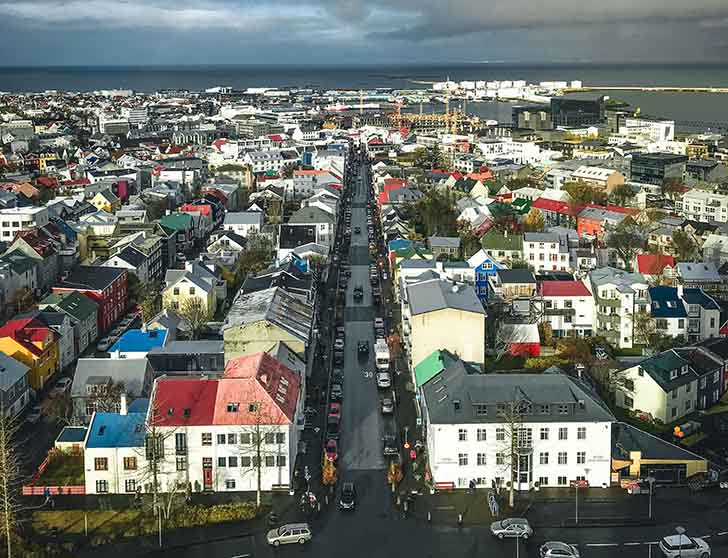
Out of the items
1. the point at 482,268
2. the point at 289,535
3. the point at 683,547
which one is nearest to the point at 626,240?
the point at 482,268

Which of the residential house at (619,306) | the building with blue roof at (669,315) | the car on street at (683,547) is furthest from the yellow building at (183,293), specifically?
the car on street at (683,547)

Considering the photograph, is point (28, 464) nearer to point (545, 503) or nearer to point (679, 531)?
point (545, 503)

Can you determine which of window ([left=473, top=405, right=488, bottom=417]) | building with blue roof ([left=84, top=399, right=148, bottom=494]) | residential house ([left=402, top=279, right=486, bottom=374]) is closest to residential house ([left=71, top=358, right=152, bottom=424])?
building with blue roof ([left=84, top=399, right=148, bottom=494])

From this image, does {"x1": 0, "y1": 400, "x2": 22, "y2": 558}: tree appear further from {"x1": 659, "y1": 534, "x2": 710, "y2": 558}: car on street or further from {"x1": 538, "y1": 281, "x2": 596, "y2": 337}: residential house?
{"x1": 538, "y1": 281, "x2": 596, "y2": 337}: residential house

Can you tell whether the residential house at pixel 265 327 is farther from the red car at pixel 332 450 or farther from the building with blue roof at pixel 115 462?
the building with blue roof at pixel 115 462

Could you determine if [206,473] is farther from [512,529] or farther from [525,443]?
[525,443]
